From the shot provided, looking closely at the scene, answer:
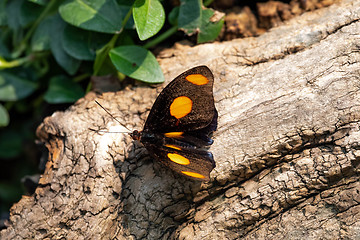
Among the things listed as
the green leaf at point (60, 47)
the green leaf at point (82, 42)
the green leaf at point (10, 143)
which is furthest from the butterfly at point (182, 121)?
the green leaf at point (10, 143)

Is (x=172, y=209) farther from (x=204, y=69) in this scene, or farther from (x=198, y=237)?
(x=204, y=69)

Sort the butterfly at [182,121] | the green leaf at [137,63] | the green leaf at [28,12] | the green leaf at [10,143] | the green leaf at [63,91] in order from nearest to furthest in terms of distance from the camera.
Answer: the butterfly at [182,121], the green leaf at [137,63], the green leaf at [63,91], the green leaf at [28,12], the green leaf at [10,143]

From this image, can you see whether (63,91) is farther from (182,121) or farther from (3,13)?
(182,121)

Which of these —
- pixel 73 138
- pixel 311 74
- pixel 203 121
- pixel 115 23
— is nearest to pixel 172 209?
pixel 203 121

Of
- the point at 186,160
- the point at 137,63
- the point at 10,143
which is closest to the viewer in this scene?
the point at 186,160

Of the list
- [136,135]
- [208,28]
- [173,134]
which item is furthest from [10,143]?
[208,28]

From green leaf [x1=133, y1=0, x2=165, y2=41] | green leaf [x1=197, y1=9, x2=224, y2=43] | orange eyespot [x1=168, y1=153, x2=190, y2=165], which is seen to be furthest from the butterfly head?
green leaf [x1=197, y1=9, x2=224, y2=43]

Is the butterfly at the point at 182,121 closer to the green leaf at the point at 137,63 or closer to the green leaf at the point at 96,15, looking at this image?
the green leaf at the point at 137,63
